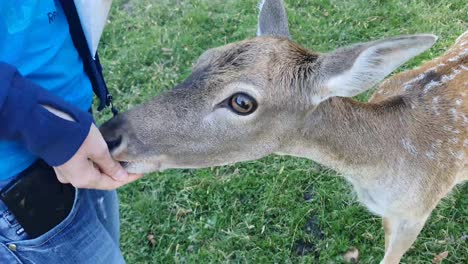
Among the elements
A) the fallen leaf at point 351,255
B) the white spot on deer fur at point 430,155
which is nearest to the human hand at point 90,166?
the white spot on deer fur at point 430,155

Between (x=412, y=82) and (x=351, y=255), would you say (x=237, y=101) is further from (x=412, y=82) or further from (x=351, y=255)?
(x=351, y=255)

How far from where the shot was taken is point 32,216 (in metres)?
1.98

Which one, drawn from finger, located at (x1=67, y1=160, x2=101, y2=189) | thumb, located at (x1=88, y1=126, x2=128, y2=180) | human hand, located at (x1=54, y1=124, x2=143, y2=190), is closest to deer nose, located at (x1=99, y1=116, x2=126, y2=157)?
thumb, located at (x1=88, y1=126, x2=128, y2=180)

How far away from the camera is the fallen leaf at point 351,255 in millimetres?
4031

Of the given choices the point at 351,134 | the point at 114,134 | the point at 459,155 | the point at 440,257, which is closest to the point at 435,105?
the point at 459,155

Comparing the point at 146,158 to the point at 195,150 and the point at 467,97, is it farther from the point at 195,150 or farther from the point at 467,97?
the point at 467,97

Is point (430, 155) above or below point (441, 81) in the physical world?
below

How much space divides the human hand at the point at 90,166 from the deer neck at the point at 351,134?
1.07 meters

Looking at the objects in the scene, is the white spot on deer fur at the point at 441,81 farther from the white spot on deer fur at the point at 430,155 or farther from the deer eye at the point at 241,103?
the deer eye at the point at 241,103

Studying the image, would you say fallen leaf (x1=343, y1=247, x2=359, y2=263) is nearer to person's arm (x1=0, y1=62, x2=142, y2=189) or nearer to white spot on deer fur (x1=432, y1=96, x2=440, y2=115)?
white spot on deer fur (x1=432, y1=96, x2=440, y2=115)

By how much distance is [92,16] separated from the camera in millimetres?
2100

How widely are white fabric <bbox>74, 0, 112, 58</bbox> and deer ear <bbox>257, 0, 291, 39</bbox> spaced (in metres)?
1.06

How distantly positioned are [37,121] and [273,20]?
1.65 meters

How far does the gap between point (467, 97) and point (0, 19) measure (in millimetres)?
2645
